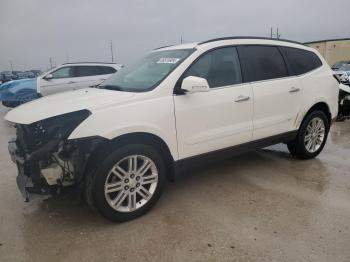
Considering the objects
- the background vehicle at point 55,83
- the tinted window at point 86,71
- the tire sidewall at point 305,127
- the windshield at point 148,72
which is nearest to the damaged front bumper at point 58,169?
the windshield at point 148,72

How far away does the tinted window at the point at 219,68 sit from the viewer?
3666 millimetres

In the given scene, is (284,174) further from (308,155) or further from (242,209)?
(242,209)

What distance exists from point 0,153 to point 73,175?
11.8 ft

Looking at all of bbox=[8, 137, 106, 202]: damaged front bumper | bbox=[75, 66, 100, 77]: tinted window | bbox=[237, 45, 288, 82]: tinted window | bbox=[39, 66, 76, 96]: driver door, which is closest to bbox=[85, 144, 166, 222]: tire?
bbox=[8, 137, 106, 202]: damaged front bumper

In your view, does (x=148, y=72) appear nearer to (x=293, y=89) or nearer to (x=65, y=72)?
(x=293, y=89)

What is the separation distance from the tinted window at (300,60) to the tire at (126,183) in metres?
2.48

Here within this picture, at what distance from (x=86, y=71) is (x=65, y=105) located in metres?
8.66

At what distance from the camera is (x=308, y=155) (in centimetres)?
497

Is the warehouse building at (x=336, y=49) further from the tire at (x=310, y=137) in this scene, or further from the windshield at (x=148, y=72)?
the windshield at (x=148, y=72)

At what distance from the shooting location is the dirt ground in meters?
2.74

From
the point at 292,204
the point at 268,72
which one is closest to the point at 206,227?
the point at 292,204

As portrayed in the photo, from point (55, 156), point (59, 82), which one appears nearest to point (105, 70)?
point (59, 82)

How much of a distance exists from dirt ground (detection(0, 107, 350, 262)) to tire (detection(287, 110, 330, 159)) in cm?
44

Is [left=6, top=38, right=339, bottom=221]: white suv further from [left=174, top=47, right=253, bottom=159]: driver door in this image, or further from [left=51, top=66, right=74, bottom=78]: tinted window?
[left=51, top=66, right=74, bottom=78]: tinted window
